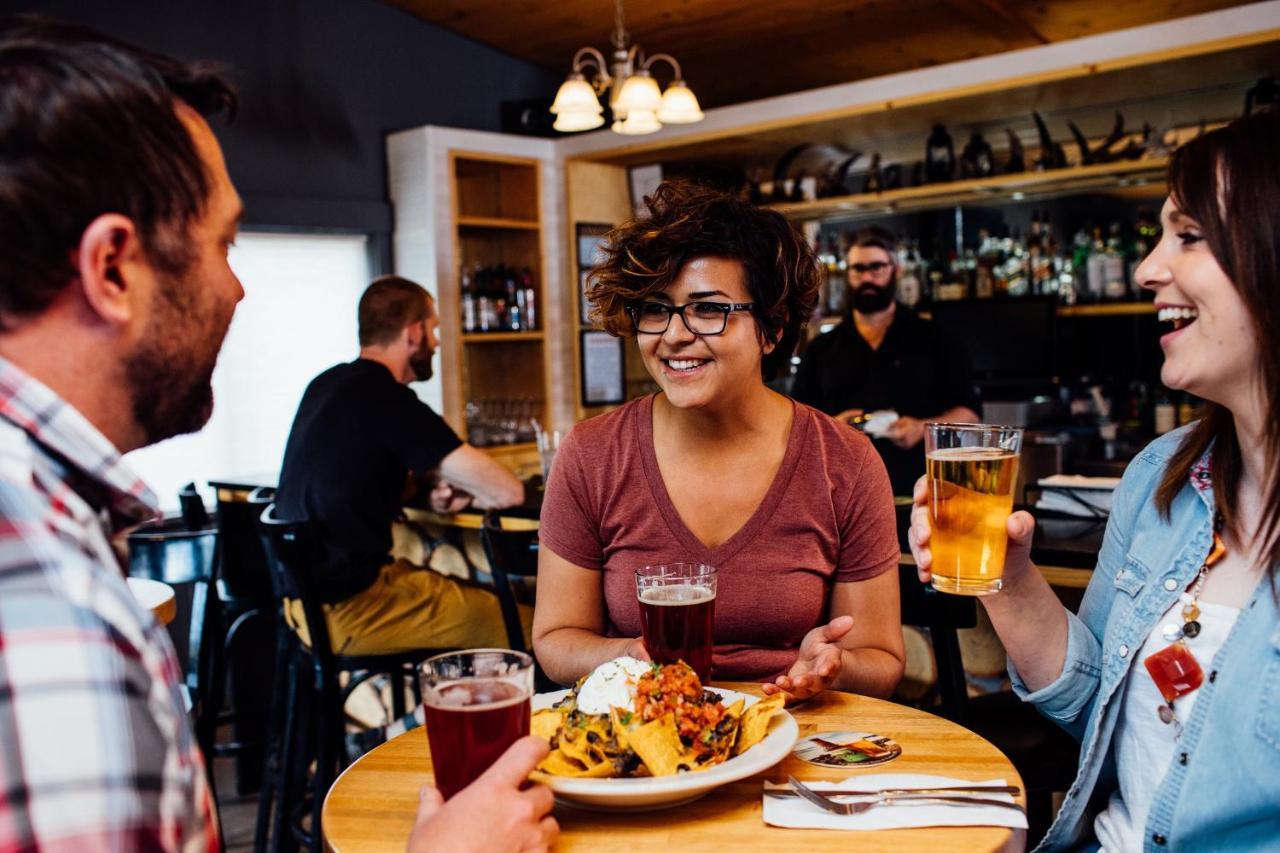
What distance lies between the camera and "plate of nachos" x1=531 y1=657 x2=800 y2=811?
1188 mm

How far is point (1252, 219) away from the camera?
1.25m

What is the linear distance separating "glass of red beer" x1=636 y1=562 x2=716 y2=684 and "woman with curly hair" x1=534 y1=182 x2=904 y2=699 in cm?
31

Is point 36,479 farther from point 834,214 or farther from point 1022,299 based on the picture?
point 834,214

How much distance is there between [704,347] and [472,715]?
94 centimetres

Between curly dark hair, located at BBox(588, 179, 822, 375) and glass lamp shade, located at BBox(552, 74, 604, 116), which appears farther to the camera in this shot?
glass lamp shade, located at BBox(552, 74, 604, 116)

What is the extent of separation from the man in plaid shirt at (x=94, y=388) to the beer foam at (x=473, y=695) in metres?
0.31

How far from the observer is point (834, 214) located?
5.78m

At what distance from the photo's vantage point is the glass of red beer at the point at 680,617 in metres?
1.48

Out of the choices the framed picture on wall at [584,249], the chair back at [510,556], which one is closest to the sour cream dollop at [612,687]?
the chair back at [510,556]

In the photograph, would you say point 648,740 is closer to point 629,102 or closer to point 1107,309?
point 629,102

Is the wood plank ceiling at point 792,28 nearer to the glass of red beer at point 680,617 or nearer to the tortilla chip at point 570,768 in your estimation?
the glass of red beer at point 680,617

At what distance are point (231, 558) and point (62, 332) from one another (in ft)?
9.73

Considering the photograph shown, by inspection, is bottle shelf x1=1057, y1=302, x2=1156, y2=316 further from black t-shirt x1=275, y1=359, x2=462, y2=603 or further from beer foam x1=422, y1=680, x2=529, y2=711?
beer foam x1=422, y1=680, x2=529, y2=711

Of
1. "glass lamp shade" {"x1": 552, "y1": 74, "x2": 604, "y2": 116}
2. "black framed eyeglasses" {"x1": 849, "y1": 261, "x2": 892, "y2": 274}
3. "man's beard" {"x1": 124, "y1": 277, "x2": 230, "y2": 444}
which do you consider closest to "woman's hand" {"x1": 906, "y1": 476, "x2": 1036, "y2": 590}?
"man's beard" {"x1": 124, "y1": 277, "x2": 230, "y2": 444}
